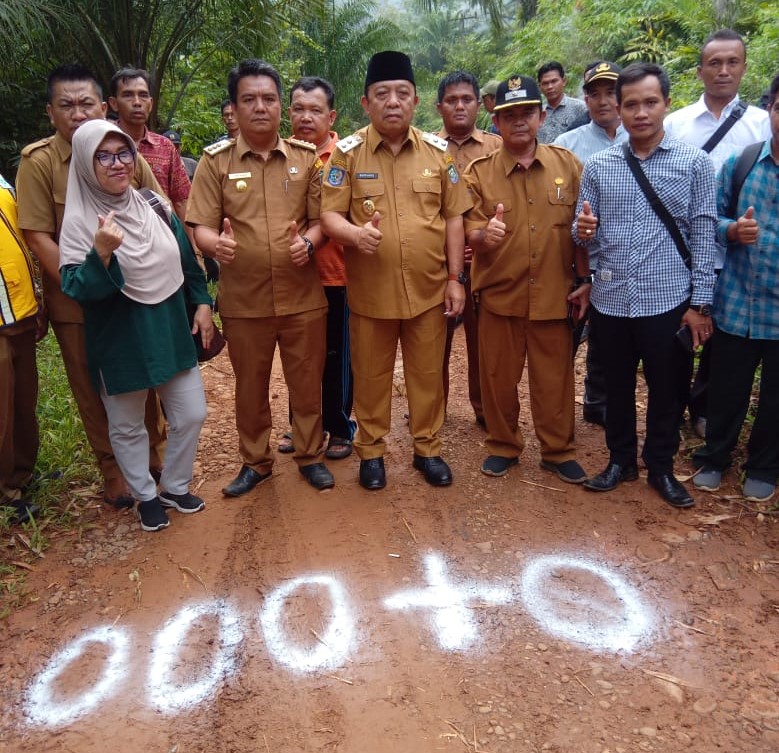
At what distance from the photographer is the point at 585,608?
307 cm

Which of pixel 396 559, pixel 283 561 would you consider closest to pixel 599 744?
pixel 396 559

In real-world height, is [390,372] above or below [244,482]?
above

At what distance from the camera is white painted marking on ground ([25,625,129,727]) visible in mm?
2633

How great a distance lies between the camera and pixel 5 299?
346 centimetres

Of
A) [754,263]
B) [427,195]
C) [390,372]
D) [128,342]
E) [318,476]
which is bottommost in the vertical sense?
[318,476]

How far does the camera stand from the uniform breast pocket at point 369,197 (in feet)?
12.2

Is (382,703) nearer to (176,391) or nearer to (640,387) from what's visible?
(176,391)

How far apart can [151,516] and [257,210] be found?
1.77 m

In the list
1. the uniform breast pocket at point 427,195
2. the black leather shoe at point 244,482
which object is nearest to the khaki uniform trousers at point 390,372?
the uniform breast pocket at point 427,195

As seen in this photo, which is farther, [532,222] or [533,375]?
[533,375]

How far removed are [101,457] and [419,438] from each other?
186cm

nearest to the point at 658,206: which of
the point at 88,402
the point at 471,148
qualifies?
the point at 471,148

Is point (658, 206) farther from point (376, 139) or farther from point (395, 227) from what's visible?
point (376, 139)

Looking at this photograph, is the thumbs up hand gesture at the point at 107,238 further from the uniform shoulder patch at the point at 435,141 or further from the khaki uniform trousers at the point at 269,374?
the uniform shoulder patch at the point at 435,141
